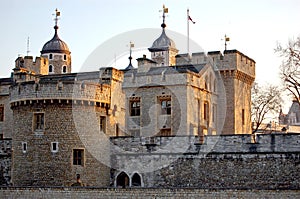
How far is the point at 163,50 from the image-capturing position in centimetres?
4662

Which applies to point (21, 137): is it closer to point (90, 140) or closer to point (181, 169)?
point (90, 140)

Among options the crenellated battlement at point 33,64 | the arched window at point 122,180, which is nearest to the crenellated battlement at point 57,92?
the arched window at point 122,180

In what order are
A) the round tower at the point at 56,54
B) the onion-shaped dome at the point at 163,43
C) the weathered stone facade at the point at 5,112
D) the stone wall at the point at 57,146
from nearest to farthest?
the stone wall at the point at 57,146
the weathered stone facade at the point at 5,112
the onion-shaped dome at the point at 163,43
the round tower at the point at 56,54

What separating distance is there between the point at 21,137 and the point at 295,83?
15956mm

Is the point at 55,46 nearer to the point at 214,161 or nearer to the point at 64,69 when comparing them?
the point at 64,69

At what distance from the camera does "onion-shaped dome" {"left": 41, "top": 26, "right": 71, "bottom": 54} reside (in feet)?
156

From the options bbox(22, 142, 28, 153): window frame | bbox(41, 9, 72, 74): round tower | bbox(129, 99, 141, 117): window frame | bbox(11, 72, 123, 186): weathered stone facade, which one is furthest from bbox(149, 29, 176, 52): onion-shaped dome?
bbox(22, 142, 28, 153): window frame

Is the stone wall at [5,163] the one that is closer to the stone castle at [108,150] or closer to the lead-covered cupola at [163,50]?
the stone castle at [108,150]

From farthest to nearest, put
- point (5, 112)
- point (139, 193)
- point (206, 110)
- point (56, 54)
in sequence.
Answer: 1. point (56, 54)
2. point (5, 112)
3. point (206, 110)
4. point (139, 193)

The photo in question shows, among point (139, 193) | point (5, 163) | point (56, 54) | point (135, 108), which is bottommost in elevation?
point (139, 193)

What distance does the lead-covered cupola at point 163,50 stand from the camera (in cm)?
4631

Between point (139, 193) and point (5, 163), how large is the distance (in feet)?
28.9

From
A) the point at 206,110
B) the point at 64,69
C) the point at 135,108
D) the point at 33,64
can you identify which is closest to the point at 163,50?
the point at 64,69

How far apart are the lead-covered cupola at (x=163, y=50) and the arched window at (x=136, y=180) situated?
1924cm
